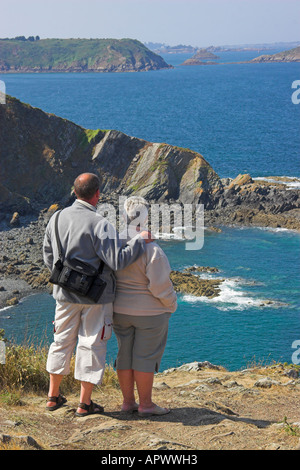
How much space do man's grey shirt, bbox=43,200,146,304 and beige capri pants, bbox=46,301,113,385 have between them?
115mm

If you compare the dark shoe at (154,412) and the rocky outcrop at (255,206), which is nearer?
the dark shoe at (154,412)

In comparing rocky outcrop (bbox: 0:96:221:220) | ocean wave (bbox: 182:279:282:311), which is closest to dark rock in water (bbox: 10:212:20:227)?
rocky outcrop (bbox: 0:96:221:220)

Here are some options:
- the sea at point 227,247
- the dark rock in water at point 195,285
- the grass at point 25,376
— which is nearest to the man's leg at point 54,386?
the grass at point 25,376

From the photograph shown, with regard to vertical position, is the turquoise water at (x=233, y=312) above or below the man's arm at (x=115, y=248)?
below

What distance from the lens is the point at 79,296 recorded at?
565cm

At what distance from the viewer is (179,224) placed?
47.8m

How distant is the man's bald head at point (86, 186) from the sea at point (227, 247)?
2.08 metres

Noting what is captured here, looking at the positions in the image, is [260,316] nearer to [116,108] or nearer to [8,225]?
[8,225]

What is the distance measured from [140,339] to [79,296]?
0.74 m

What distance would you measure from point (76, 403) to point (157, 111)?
134 metres

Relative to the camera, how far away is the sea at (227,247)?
27.7 meters

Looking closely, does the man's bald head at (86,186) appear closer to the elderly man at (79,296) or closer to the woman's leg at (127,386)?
the elderly man at (79,296)

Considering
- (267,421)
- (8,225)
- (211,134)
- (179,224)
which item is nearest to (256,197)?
(179,224)

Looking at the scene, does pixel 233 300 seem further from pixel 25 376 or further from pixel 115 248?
pixel 115 248
